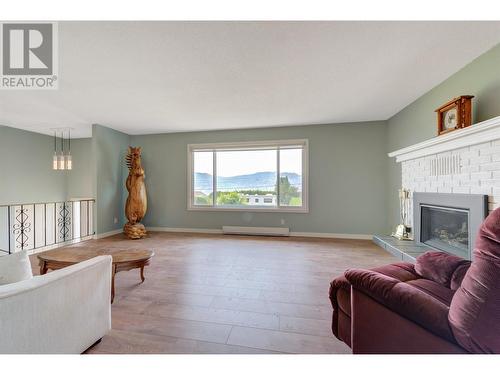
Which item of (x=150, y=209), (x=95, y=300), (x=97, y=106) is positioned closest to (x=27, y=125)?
(x=97, y=106)

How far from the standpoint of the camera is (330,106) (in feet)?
12.6

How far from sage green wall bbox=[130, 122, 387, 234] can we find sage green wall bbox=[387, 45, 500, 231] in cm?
27

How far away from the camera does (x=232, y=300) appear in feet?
7.20

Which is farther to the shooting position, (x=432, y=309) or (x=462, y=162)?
(x=462, y=162)

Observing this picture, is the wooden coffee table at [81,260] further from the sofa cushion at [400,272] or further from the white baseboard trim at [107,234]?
the white baseboard trim at [107,234]

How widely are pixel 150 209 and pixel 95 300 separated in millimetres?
4480

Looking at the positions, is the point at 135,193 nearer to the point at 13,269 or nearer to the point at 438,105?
the point at 13,269

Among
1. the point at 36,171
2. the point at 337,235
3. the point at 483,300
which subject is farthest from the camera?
the point at 36,171

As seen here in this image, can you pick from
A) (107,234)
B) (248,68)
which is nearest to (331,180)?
(248,68)

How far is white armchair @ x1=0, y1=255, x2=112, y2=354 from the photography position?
1.08 m

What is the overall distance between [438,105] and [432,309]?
3132mm

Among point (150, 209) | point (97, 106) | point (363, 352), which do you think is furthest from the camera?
point (150, 209)

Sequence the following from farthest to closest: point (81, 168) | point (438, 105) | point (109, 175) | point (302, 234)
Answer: point (81, 168) → point (109, 175) → point (302, 234) → point (438, 105)
